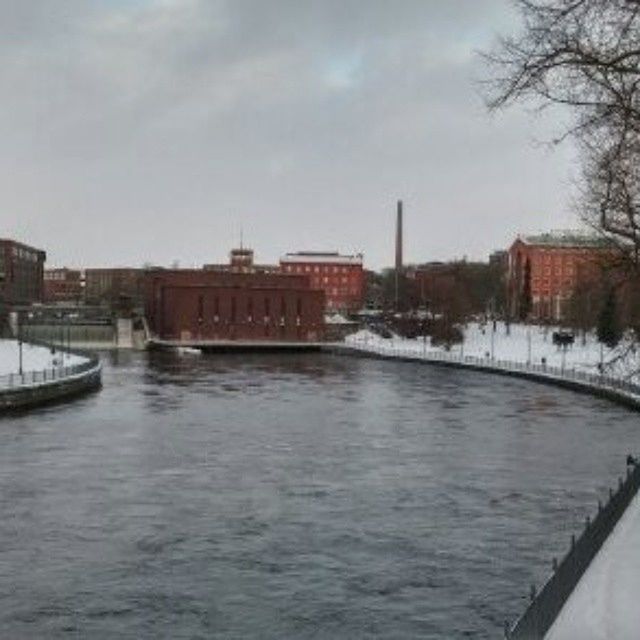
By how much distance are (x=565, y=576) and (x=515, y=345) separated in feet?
363

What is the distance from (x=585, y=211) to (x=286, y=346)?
100 metres

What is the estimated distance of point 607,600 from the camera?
15352mm

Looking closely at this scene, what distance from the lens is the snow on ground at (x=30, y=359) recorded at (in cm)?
7838

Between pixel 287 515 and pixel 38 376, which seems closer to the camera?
pixel 287 515

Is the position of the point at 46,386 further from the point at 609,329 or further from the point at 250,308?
the point at 250,308

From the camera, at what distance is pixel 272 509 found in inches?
1144

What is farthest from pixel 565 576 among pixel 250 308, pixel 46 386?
pixel 250 308

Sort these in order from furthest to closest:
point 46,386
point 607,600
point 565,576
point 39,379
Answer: point 39,379 < point 46,386 < point 565,576 < point 607,600

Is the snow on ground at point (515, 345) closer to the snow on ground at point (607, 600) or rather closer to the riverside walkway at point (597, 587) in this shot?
the riverside walkway at point (597, 587)

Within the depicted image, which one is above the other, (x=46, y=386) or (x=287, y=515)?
(x=46, y=386)

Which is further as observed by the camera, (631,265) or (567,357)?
(567,357)

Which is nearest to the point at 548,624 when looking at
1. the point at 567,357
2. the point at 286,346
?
the point at 567,357

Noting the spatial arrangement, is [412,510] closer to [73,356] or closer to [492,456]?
[492,456]

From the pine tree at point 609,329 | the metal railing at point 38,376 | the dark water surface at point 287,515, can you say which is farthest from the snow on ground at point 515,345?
the dark water surface at point 287,515
